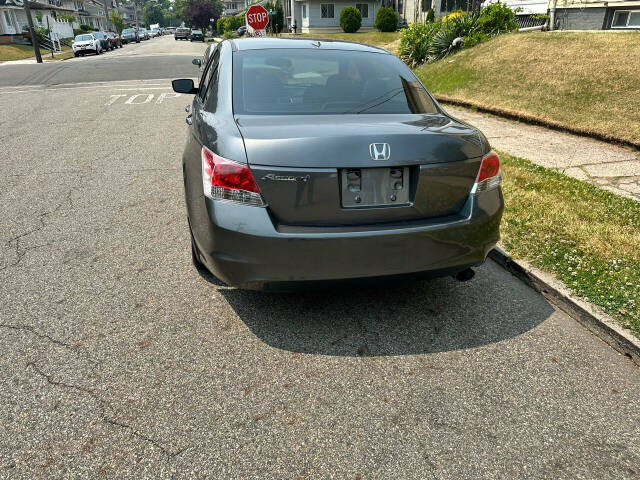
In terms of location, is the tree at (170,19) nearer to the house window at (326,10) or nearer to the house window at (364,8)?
the house window at (326,10)

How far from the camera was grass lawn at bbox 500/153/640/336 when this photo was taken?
3.56 metres

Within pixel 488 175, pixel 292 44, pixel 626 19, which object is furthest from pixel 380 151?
pixel 626 19

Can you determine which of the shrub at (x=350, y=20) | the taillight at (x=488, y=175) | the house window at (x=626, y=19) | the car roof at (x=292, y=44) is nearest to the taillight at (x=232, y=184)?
the taillight at (x=488, y=175)

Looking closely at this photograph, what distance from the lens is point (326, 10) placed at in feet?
168

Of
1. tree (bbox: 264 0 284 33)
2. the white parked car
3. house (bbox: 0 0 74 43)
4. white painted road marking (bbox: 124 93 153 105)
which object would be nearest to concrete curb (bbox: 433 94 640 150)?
white painted road marking (bbox: 124 93 153 105)

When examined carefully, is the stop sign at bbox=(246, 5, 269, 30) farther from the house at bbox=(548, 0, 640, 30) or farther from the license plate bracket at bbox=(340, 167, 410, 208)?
the license plate bracket at bbox=(340, 167, 410, 208)

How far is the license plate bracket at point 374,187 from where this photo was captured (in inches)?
111

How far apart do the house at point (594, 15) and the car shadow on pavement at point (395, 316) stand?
16.3m

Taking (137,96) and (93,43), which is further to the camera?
(93,43)

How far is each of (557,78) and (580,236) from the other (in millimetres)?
6985

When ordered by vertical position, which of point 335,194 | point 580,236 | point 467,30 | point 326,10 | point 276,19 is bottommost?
point 580,236

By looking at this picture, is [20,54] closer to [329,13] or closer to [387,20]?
[329,13]

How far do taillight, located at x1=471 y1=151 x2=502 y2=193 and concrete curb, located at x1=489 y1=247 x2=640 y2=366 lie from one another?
959mm

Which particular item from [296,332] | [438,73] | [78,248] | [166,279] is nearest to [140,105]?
[438,73]
